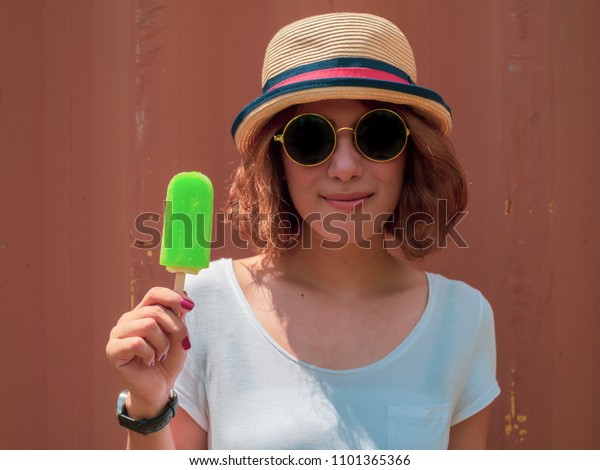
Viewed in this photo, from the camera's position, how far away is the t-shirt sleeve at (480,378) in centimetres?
220

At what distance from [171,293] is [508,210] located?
5.83ft

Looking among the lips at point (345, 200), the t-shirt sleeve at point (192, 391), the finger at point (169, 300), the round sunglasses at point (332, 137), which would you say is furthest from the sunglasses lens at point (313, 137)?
the t-shirt sleeve at point (192, 391)

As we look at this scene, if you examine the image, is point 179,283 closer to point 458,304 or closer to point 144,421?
point 144,421

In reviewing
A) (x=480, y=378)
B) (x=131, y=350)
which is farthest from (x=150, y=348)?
(x=480, y=378)

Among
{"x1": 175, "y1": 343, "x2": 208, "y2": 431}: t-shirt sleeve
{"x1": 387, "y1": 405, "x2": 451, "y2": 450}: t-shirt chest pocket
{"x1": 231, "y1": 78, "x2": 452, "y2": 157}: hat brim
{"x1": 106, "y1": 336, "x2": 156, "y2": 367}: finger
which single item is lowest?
{"x1": 387, "y1": 405, "x2": 451, "y2": 450}: t-shirt chest pocket

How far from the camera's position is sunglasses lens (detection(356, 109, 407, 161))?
2.03m

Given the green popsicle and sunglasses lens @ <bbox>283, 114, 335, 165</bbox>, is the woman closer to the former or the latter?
sunglasses lens @ <bbox>283, 114, 335, 165</bbox>

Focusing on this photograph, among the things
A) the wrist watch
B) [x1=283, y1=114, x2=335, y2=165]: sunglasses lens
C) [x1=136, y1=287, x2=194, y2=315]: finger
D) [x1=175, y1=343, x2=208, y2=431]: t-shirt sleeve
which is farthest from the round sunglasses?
the wrist watch

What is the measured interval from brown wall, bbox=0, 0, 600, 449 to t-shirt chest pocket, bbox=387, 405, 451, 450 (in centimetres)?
97

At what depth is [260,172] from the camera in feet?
7.25

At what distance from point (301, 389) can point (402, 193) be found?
2.57 feet

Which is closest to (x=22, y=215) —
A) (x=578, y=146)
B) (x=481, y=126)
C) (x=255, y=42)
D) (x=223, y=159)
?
(x=223, y=159)

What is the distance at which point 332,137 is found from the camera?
2.03 m

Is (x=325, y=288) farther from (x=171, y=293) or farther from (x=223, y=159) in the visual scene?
(x=223, y=159)
